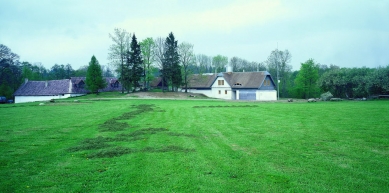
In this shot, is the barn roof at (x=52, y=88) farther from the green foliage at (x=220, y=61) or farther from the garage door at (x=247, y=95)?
the green foliage at (x=220, y=61)

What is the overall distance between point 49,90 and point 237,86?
1724 inches

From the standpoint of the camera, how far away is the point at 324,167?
6.84 m

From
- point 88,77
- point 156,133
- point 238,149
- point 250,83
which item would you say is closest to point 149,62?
point 88,77

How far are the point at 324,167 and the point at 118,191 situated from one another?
17.7ft

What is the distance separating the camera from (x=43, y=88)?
60.0 m

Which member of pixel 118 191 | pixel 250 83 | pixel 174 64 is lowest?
pixel 118 191

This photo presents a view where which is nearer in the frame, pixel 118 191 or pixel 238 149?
pixel 118 191

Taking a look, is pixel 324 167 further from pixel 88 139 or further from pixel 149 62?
pixel 149 62

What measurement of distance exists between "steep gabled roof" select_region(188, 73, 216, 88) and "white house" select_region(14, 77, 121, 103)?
2563 cm

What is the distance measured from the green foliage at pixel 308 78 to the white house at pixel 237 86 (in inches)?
258

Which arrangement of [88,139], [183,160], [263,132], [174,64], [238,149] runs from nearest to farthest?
[183,160] → [238,149] → [88,139] → [263,132] → [174,64]

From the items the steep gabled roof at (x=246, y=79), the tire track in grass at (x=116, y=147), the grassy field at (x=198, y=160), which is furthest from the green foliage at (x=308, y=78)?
the tire track in grass at (x=116, y=147)

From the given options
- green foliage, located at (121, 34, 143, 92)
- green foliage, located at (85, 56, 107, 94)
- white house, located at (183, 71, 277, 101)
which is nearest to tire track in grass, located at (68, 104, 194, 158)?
white house, located at (183, 71, 277, 101)

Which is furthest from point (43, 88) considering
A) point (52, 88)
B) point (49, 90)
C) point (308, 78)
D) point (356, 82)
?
point (356, 82)
